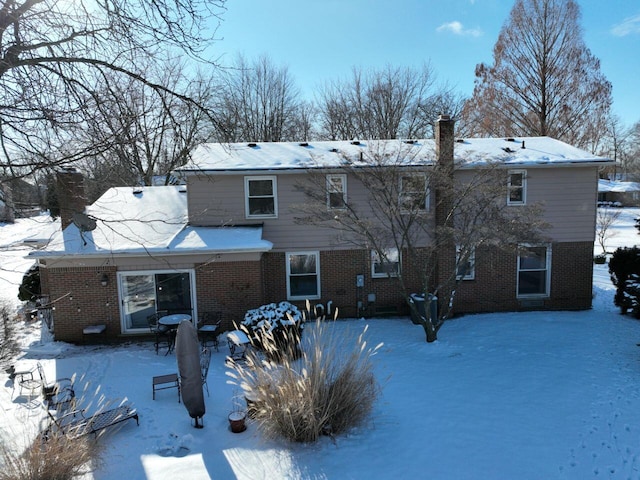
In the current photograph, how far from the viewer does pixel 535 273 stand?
1412 centimetres

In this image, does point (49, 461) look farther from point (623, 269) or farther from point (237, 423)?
point (623, 269)

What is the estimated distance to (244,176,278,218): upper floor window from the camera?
12.9 m

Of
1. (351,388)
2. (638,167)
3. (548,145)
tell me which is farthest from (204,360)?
(638,167)

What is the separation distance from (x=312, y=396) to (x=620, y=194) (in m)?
52.4

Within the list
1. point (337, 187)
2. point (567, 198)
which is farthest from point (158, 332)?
point (567, 198)

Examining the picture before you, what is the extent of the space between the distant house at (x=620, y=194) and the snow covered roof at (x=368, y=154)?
3219 cm

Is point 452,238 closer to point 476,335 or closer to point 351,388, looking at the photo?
point 476,335

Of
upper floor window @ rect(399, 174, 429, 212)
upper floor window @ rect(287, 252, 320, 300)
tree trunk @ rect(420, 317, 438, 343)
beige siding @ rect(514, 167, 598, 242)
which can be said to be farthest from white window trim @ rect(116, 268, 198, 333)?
beige siding @ rect(514, 167, 598, 242)

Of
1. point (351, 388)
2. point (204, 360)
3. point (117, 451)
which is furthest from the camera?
point (204, 360)

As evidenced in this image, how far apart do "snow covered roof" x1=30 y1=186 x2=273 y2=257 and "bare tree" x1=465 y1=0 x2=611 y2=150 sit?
20405 mm

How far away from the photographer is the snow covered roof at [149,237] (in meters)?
10.8

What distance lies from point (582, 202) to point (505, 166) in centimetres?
339

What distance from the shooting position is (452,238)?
1075 cm

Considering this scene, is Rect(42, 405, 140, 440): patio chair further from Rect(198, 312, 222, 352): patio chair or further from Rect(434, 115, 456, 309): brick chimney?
Rect(434, 115, 456, 309): brick chimney
